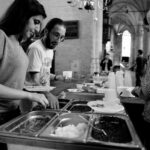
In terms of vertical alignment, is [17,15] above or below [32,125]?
above

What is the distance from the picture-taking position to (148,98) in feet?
5.62

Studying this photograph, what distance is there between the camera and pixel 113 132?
1.06 meters

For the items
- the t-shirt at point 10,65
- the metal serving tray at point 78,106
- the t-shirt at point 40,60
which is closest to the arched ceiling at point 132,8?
the t-shirt at point 40,60

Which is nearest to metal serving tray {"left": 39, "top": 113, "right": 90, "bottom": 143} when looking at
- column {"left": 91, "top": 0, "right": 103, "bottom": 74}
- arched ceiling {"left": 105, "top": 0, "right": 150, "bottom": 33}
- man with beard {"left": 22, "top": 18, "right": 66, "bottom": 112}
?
man with beard {"left": 22, "top": 18, "right": 66, "bottom": 112}

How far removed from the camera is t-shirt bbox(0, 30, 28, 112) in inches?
47.3

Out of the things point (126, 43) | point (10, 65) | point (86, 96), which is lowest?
point (86, 96)

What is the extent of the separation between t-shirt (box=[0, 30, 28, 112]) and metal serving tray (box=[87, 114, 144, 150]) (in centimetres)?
61

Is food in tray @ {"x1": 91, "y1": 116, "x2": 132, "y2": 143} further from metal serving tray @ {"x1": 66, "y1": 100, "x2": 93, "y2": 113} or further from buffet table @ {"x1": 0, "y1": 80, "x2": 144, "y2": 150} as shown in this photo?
metal serving tray @ {"x1": 66, "y1": 100, "x2": 93, "y2": 113}

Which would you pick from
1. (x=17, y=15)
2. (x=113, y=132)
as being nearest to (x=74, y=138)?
(x=113, y=132)

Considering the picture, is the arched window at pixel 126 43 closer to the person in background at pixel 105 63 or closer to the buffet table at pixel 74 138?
→ the person in background at pixel 105 63

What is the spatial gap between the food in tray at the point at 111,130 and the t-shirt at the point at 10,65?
624 millimetres

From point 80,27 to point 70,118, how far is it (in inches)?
182

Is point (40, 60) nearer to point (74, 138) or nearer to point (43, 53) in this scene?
point (43, 53)

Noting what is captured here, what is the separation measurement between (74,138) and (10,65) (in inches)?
26.3
